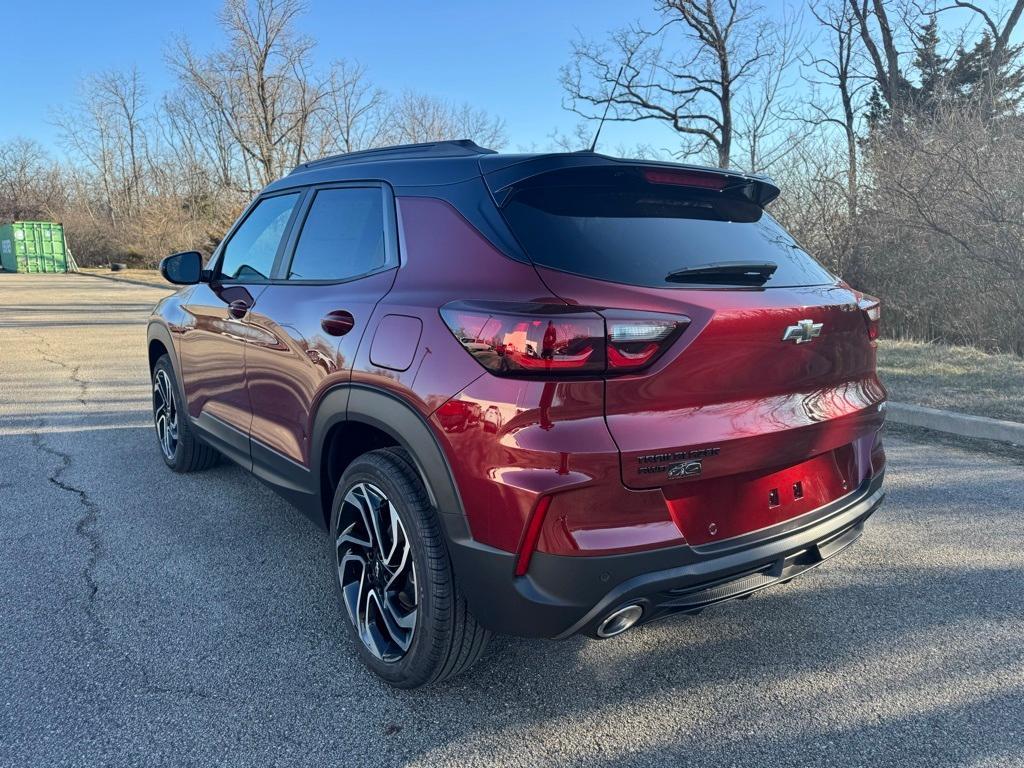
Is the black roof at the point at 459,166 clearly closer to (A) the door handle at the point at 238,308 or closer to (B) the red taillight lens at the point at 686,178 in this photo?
(B) the red taillight lens at the point at 686,178

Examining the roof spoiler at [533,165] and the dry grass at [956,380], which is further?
the dry grass at [956,380]

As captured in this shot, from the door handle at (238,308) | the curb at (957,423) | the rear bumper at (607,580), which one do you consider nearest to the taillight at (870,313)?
the rear bumper at (607,580)

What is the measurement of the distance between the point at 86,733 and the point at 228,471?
2718 millimetres

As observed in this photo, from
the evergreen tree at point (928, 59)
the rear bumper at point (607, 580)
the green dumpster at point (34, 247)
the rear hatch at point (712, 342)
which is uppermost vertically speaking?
the evergreen tree at point (928, 59)

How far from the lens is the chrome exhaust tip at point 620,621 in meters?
2.03

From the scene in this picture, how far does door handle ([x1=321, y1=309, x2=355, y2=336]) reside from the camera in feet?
8.50

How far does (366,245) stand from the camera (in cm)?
274

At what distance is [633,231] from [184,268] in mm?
2726

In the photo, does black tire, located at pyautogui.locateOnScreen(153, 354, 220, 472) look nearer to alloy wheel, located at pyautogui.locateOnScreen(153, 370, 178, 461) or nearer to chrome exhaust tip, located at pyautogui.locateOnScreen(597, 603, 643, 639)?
alloy wheel, located at pyautogui.locateOnScreen(153, 370, 178, 461)

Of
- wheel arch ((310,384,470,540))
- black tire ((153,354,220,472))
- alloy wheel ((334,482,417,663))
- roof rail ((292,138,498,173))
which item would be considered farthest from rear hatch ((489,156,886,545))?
black tire ((153,354,220,472))

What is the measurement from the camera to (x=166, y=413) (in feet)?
16.2

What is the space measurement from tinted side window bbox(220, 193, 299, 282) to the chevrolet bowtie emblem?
7.79ft

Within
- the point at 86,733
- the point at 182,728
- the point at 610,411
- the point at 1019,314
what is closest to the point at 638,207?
the point at 610,411

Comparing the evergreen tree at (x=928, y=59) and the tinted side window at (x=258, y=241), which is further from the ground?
the evergreen tree at (x=928, y=59)
